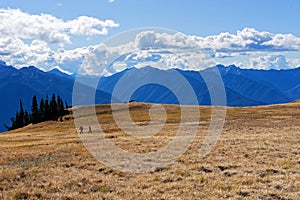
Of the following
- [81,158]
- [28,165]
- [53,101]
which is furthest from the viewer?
[53,101]

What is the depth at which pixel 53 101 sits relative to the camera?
137 m

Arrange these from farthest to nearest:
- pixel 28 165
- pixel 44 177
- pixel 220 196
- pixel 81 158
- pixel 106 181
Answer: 1. pixel 81 158
2. pixel 28 165
3. pixel 44 177
4. pixel 106 181
5. pixel 220 196

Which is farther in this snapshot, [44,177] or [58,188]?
[44,177]

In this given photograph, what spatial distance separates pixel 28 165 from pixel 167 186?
1289 centimetres

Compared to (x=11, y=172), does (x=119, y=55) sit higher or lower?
higher

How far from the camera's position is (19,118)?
496 feet

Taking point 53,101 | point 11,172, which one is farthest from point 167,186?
point 53,101

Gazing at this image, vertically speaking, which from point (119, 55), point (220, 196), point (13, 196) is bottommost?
point (220, 196)

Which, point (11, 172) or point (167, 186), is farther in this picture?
point (11, 172)

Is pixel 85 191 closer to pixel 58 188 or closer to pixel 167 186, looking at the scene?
pixel 58 188

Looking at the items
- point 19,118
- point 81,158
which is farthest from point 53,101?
point 81,158

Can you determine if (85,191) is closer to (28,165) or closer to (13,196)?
(13,196)

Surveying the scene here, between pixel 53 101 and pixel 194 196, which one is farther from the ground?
pixel 53 101

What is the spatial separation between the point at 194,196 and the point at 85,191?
559cm
